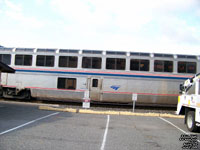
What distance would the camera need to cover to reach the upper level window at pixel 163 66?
1575 cm

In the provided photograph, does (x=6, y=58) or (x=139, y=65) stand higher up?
(x=6, y=58)

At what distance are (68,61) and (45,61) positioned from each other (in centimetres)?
192

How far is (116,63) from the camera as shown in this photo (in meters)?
15.9

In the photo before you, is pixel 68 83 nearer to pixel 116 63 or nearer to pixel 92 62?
pixel 92 62

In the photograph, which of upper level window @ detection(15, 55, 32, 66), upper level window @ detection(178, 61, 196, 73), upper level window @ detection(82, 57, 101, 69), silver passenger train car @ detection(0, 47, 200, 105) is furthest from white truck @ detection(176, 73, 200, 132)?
upper level window @ detection(15, 55, 32, 66)

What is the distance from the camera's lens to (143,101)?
1579cm

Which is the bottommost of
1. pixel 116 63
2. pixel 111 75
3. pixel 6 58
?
pixel 111 75

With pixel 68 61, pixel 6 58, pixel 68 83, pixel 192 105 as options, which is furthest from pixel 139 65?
pixel 6 58

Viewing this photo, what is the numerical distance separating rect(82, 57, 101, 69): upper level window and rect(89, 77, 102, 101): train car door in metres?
0.95

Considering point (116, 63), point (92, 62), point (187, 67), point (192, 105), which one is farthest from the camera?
point (92, 62)

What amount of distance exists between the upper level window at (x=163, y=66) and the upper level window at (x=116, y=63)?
8.09 feet

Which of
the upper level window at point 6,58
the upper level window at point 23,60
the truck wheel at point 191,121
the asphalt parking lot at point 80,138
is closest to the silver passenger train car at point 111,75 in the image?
the upper level window at point 23,60

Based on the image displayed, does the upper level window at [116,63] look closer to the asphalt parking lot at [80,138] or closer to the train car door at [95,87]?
the train car door at [95,87]

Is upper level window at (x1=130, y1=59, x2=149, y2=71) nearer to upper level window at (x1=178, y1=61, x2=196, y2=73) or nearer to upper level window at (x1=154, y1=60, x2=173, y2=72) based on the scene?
upper level window at (x1=154, y1=60, x2=173, y2=72)
